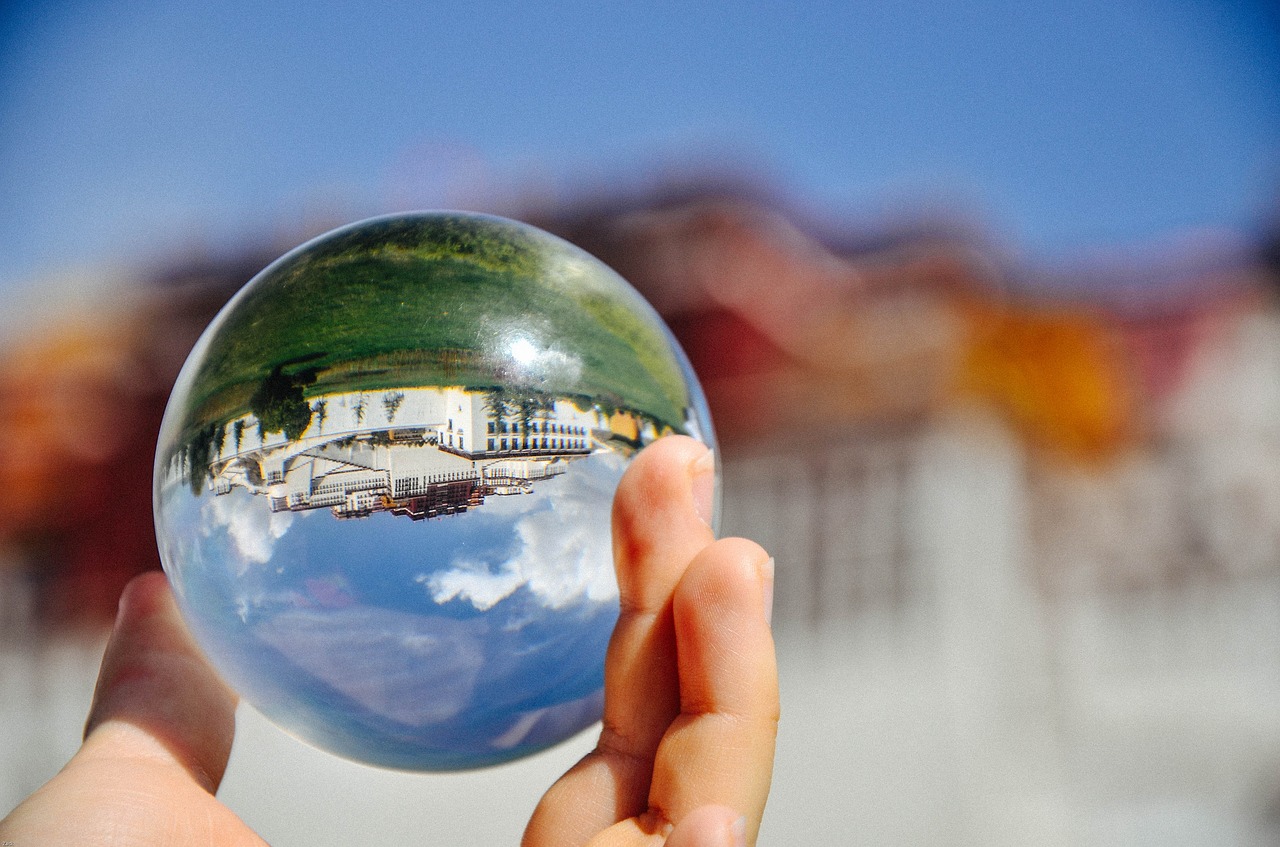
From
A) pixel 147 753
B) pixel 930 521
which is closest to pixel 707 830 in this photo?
pixel 147 753

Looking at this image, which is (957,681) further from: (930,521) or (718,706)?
(718,706)

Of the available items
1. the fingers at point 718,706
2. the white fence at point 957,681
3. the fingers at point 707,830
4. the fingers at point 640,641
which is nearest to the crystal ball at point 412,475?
the fingers at point 640,641

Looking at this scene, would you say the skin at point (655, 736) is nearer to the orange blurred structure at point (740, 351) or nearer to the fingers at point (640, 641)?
the fingers at point (640, 641)

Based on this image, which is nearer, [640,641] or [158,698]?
[640,641]

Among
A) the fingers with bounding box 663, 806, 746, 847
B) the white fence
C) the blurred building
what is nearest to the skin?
the fingers with bounding box 663, 806, 746, 847

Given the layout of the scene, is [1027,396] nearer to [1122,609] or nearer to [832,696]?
[1122,609]

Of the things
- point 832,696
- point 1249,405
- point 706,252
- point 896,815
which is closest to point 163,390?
point 706,252

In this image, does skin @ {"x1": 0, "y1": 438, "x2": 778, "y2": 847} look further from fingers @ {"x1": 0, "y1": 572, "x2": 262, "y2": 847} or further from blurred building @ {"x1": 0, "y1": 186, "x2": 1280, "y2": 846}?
blurred building @ {"x1": 0, "y1": 186, "x2": 1280, "y2": 846}
